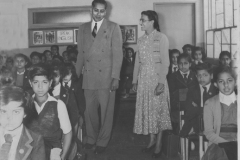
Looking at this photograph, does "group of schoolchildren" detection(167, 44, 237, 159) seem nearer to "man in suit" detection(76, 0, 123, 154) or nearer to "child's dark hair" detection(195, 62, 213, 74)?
"child's dark hair" detection(195, 62, 213, 74)

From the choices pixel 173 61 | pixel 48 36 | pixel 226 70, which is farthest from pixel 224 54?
pixel 48 36

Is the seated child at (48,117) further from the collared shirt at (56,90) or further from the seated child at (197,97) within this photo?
the seated child at (197,97)

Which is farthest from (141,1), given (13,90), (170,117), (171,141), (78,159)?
(13,90)

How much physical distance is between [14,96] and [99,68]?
3.96ft

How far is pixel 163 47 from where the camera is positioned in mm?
3113

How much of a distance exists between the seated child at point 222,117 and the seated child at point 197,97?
1.14 feet

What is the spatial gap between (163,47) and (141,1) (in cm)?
112

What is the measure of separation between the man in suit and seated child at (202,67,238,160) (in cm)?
102

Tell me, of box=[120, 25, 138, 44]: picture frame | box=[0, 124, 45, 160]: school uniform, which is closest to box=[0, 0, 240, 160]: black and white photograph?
box=[0, 124, 45, 160]: school uniform

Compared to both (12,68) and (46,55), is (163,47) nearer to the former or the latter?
(46,55)

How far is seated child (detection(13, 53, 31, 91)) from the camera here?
2.31 meters

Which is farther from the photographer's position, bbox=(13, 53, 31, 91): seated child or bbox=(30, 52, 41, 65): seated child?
bbox=(30, 52, 41, 65): seated child

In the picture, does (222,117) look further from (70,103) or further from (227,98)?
(70,103)

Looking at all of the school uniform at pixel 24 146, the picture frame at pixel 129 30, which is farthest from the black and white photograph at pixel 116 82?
the picture frame at pixel 129 30
